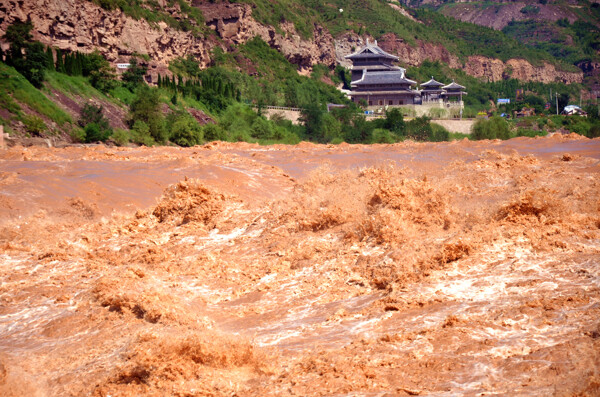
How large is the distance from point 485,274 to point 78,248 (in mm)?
6317

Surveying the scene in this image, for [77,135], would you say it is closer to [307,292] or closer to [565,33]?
[307,292]

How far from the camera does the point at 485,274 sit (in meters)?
7.37

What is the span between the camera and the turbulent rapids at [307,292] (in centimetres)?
555

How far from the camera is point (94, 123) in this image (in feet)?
103

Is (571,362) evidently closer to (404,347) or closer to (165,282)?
(404,347)

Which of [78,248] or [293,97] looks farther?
[293,97]

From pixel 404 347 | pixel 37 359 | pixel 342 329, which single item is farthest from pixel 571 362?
pixel 37 359

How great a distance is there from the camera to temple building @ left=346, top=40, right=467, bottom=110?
5962 centimetres

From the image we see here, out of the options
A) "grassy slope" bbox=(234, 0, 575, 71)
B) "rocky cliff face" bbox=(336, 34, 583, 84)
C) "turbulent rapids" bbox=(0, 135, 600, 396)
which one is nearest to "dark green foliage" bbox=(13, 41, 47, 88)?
"turbulent rapids" bbox=(0, 135, 600, 396)

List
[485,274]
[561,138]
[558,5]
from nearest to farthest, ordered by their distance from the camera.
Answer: [485,274] < [561,138] < [558,5]

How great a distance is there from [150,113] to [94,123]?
14.2 ft

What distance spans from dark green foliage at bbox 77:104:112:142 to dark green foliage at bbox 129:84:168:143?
214 centimetres

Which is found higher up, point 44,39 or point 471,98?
point 44,39

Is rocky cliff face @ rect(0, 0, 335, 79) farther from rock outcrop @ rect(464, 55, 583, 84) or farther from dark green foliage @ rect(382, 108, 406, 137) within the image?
rock outcrop @ rect(464, 55, 583, 84)
